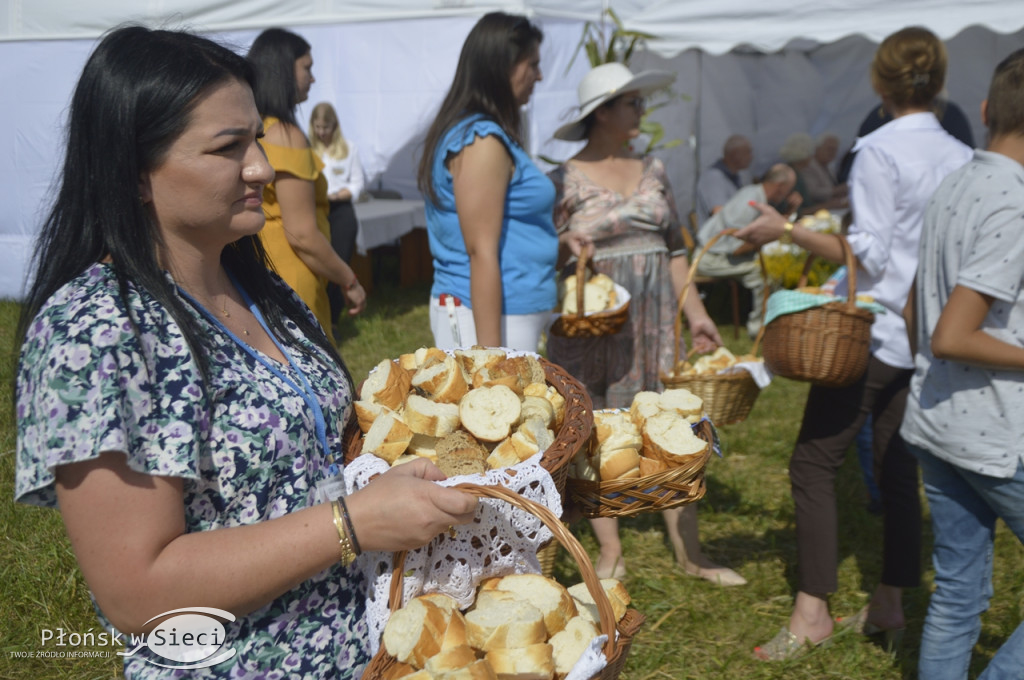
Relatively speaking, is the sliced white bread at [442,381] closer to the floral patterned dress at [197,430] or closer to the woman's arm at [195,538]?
the floral patterned dress at [197,430]

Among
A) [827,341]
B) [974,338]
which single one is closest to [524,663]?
[974,338]

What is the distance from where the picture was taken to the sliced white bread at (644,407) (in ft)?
6.91

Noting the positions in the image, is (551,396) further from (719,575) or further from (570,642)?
(719,575)

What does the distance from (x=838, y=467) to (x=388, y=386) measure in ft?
6.20

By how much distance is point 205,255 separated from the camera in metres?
1.35

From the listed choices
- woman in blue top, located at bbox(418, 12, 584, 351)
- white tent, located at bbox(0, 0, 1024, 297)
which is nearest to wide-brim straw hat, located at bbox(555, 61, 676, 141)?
woman in blue top, located at bbox(418, 12, 584, 351)

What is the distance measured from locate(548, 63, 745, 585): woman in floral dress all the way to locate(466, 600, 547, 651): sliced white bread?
2.08m

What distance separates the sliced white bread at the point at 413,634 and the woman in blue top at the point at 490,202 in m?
1.60

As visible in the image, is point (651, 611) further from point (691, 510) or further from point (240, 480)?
point (240, 480)

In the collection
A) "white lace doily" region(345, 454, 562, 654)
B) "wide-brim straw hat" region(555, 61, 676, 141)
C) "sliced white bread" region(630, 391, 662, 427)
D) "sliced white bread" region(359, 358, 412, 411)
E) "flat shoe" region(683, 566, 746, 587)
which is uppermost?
"wide-brim straw hat" region(555, 61, 676, 141)

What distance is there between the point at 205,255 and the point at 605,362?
2.32m

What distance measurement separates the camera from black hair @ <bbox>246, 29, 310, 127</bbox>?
10.4 feet

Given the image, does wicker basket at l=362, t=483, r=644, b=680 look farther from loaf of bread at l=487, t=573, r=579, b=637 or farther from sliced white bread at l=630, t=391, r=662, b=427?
sliced white bread at l=630, t=391, r=662, b=427
